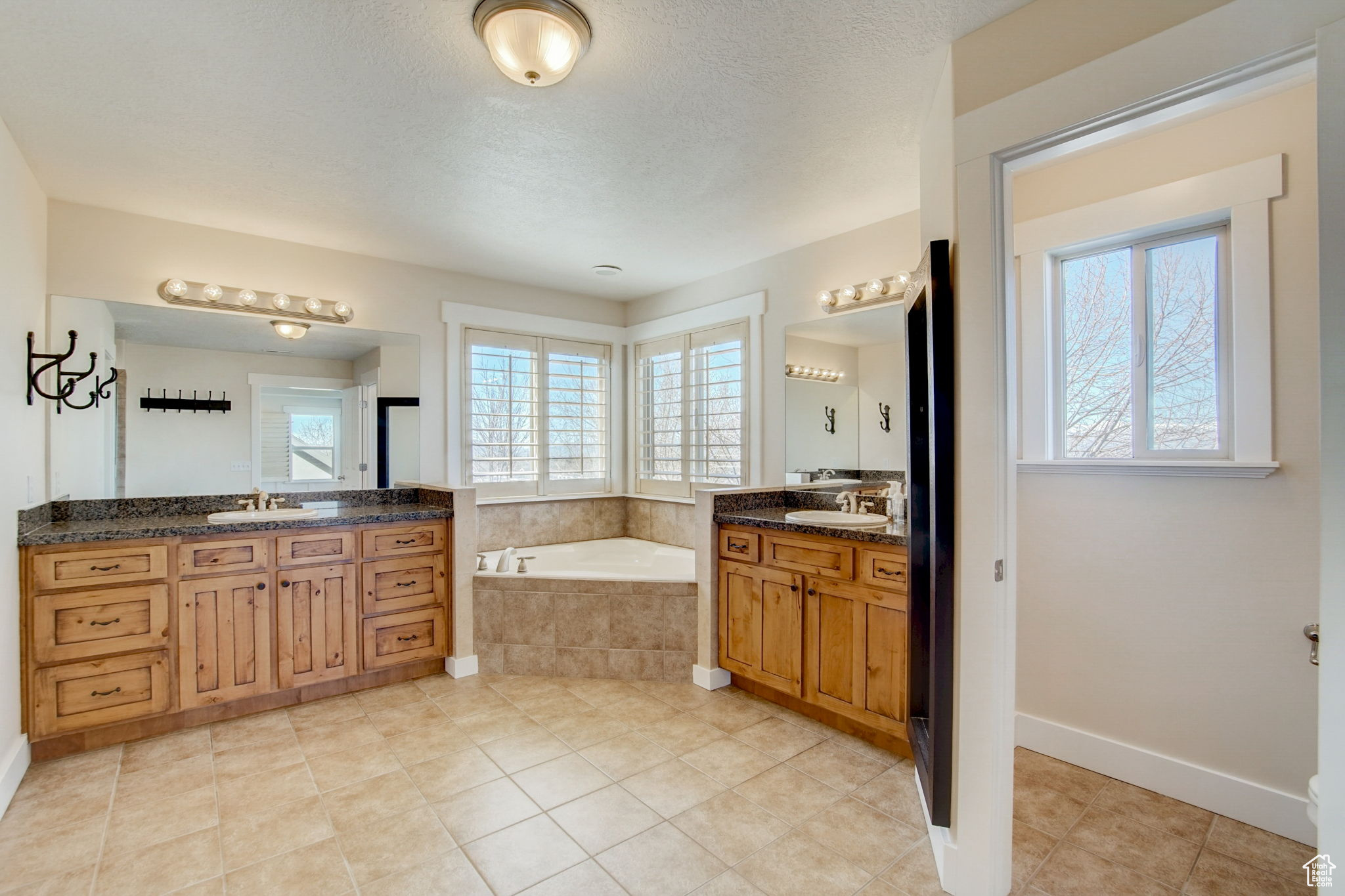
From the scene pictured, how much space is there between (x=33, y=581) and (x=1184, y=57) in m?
4.13

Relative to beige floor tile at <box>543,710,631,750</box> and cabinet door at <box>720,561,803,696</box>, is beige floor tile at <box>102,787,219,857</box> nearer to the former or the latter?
beige floor tile at <box>543,710,631,750</box>

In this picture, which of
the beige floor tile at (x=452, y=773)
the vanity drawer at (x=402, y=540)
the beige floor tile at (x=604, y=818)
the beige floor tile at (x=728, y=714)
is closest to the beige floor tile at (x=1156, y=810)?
the beige floor tile at (x=728, y=714)

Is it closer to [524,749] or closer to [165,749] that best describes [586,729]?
[524,749]

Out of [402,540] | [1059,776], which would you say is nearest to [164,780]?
[402,540]

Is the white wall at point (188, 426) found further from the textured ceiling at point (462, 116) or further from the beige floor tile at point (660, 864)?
the beige floor tile at point (660, 864)

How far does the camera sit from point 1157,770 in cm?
226

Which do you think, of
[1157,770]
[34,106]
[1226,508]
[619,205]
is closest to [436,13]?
[619,205]

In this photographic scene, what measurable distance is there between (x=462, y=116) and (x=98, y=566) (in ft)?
7.86

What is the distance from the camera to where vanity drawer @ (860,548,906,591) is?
96.9 inches

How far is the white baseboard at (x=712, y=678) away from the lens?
324 cm

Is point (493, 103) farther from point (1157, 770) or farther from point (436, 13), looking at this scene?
point (1157, 770)

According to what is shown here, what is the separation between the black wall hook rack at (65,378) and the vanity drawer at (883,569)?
3.40 meters

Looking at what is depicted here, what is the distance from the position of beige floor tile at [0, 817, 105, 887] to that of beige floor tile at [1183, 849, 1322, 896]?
2.93m

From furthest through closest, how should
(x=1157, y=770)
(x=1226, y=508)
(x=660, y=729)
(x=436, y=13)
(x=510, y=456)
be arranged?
(x=510, y=456), (x=660, y=729), (x=1157, y=770), (x=1226, y=508), (x=436, y=13)
